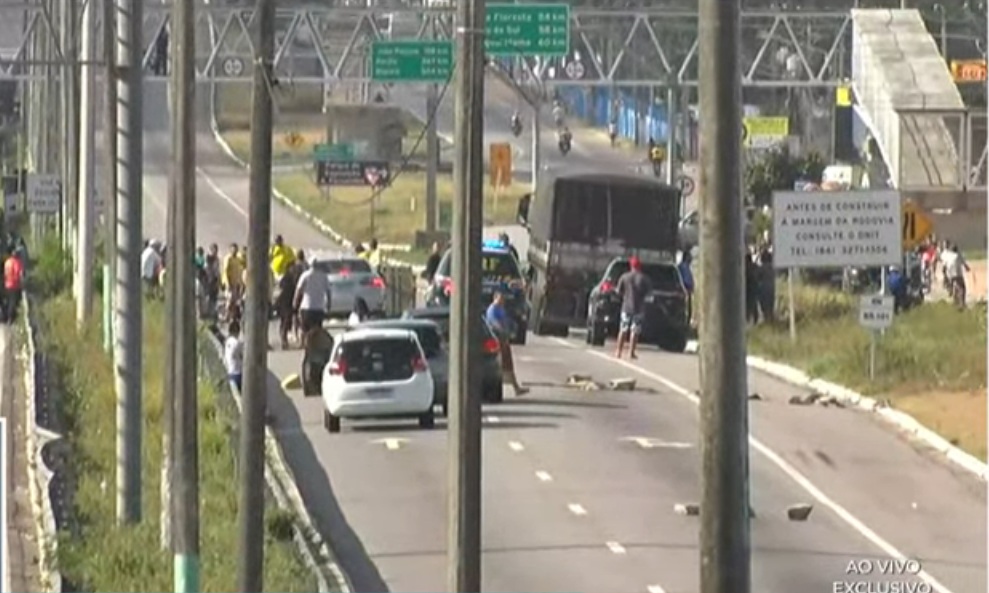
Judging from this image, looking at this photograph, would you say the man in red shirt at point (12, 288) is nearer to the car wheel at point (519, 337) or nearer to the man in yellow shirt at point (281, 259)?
the man in yellow shirt at point (281, 259)

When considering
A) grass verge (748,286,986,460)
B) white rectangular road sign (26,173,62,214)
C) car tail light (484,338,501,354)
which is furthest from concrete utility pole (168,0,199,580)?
white rectangular road sign (26,173,62,214)

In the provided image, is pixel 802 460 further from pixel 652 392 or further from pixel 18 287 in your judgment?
pixel 18 287

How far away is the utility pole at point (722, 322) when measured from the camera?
473 inches

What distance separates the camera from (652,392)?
3647 cm

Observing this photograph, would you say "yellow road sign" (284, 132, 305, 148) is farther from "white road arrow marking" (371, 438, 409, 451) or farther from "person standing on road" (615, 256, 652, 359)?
"white road arrow marking" (371, 438, 409, 451)

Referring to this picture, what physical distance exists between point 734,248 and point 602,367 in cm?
2822

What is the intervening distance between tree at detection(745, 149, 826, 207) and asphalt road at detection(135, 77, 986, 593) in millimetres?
44898

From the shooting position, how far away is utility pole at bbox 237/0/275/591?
18984mm

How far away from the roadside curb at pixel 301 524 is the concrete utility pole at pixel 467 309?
2011 mm

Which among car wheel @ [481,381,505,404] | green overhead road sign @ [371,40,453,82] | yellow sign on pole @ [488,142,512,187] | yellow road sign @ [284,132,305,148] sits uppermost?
green overhead road sign @ [371,40,453,82]

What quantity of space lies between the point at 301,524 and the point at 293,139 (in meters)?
83.7

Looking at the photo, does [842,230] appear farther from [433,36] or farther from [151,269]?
[433,36]

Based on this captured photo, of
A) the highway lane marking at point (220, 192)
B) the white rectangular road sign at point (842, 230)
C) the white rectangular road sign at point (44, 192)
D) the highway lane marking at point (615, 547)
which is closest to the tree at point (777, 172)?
the highway lane marking at point (220, 192)

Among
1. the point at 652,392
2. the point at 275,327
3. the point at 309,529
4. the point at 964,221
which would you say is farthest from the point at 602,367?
the point at 964,221
